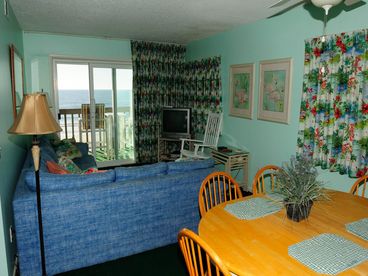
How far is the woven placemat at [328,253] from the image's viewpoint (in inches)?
48.2

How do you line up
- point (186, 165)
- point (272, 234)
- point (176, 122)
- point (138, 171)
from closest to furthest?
1. point (272, 234)
2. point (138, 171)
3. point (186, 165)
4. point (176, 122)

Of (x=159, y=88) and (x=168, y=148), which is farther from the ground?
(x=159, y=88)

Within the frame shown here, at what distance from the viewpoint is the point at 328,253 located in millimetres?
1319

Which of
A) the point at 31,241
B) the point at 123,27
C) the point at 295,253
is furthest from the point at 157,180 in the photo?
the point at 123,27

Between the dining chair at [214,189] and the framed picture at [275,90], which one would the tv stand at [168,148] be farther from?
the dining chair at [214,189]

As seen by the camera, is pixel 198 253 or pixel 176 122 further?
pixel 176 122

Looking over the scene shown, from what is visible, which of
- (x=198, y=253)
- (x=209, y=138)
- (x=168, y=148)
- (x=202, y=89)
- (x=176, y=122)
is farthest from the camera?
(x=168, y=148)

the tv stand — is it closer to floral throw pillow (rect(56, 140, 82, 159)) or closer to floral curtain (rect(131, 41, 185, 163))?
floral curtain (rect(131, 41, 185, 163))

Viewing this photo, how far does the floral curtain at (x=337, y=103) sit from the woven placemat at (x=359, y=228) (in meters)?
1.20

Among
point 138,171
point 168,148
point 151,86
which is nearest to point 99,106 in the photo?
point 151,86

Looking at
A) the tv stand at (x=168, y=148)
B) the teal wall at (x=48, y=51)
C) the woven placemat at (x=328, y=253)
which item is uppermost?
the teal wall at (x=48, y=51)

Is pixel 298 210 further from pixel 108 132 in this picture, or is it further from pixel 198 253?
pixel 108 132

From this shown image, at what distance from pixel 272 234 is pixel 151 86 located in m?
4.55

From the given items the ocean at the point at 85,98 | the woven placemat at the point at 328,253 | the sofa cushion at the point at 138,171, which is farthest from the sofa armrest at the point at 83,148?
the woven placemat at the point at 328,253
